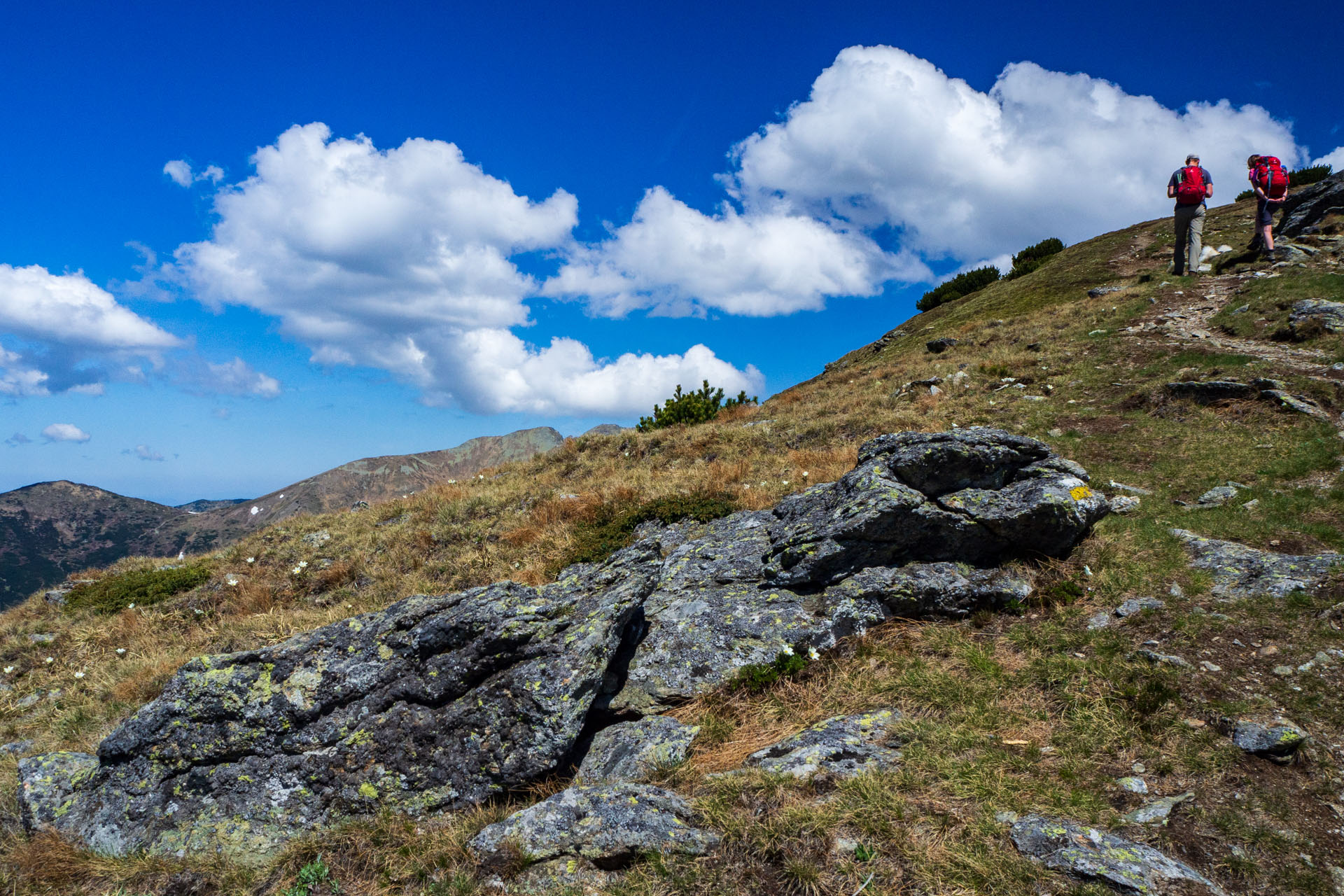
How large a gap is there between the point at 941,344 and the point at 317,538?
84.6 feet

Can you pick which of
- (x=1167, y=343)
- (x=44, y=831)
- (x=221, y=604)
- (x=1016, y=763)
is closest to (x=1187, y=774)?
(x=1016, y=763)

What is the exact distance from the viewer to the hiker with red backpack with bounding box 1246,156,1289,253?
22.4 meters

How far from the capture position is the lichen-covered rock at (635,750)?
587 centimetres

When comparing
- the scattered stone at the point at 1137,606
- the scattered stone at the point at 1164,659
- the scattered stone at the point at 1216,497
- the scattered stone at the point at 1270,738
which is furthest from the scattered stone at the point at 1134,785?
the scattered stone at the point at 1216,497

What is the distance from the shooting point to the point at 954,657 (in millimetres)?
6859

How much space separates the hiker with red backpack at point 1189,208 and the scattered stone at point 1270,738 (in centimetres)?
2509

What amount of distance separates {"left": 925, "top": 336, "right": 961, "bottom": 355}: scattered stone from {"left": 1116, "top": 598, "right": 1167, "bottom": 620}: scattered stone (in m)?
21.2

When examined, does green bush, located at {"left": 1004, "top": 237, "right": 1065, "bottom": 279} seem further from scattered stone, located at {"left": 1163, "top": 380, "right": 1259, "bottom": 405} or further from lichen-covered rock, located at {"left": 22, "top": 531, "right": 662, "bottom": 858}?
lichen-covered rock, located at {"left": 22, "top": 531, "right": 662, "bottom": 858}

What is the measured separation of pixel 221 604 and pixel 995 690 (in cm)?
1539

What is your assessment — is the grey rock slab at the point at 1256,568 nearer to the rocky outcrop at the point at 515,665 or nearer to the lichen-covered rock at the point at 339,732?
the rocky outcrop at the point at 515,665

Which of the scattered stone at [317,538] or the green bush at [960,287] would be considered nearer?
the scattered stone at [317,538]

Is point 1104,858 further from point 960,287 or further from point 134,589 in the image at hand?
point 960,287

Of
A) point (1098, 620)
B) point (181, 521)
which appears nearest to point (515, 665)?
point (1098, 620)

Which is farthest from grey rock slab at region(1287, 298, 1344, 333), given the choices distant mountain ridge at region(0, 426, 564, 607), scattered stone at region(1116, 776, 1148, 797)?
distant mountain ridge at region(0, 426, 564, 607)
